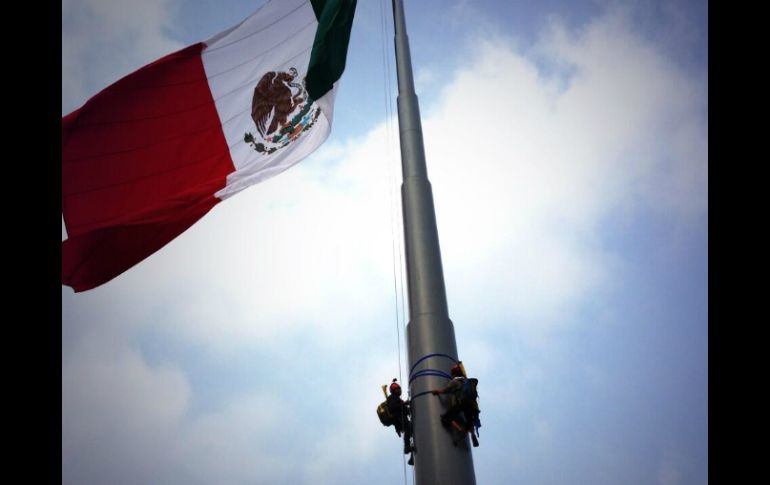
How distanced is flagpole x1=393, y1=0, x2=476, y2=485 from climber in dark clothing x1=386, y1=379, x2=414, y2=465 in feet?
1.54

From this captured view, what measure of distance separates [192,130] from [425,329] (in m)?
7.47

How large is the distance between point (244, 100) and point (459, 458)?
351 inches

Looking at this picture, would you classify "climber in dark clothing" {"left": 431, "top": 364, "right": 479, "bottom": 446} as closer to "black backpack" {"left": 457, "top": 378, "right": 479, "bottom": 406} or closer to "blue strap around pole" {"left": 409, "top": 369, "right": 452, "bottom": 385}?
"black backpack" {"left": 457, "top": 378, "right": 479, "bottom": 406}

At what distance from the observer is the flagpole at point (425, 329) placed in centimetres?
579

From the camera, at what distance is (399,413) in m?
7.01

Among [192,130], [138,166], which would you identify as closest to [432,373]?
[138,166]

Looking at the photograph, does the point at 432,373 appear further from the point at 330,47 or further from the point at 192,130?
the point at 192,130

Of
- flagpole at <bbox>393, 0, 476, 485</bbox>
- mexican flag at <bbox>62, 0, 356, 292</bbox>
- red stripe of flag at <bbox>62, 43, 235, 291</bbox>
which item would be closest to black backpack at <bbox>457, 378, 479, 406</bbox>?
flagpole at <bbox>393, 0, 476, 485</bbox>

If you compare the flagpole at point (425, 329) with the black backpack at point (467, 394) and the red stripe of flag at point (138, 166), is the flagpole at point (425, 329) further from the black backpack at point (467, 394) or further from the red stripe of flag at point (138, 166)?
the red stripe of flag at point (138, 166)

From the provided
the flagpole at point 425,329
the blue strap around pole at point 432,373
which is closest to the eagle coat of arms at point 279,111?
the flagpole at point 425,329

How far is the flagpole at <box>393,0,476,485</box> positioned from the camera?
579cm
